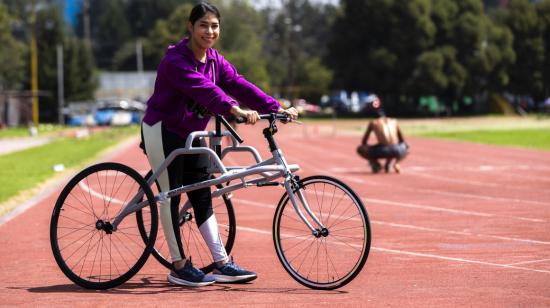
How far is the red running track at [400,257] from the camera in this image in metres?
6.95

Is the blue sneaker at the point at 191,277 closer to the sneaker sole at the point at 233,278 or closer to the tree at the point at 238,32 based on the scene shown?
the sneaker sole at the point at 233,278

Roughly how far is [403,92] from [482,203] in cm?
6101

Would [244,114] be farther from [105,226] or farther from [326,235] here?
[105,226]

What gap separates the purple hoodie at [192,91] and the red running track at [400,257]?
43.5 inches

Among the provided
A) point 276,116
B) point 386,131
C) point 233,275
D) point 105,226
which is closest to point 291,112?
point 276,116

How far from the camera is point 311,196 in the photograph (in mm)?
7215

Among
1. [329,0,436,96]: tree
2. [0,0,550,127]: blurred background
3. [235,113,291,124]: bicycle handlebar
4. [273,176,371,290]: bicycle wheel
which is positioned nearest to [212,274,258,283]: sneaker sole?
[273,176,371,290]: bicycle wheel

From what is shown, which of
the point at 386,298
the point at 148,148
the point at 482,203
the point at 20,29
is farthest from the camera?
the point at 20,29

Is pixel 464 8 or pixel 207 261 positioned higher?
pixel 464 8

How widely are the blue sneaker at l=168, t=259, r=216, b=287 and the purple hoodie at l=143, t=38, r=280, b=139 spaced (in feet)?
2.83

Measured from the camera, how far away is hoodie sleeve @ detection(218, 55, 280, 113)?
732 centimetres

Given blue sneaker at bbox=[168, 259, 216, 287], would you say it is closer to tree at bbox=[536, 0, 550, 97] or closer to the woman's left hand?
the woman's left hand

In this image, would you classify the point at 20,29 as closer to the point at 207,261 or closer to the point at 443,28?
the point at 443,28

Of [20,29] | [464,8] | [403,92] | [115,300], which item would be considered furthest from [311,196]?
[20,29]
